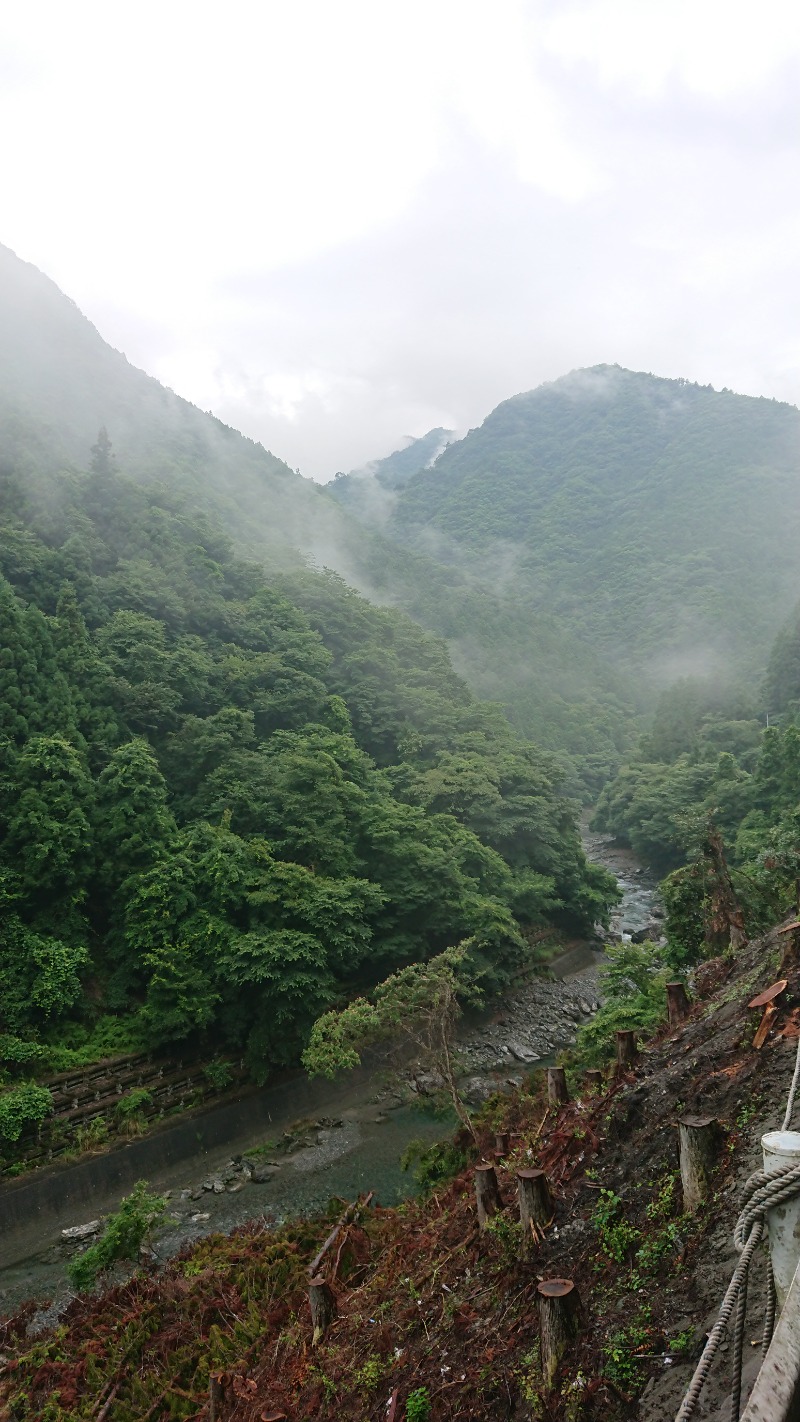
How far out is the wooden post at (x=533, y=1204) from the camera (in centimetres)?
574

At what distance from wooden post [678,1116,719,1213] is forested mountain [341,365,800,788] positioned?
54399 millimetres

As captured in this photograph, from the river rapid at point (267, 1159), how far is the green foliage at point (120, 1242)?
3.41 ft

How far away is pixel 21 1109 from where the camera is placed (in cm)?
1556

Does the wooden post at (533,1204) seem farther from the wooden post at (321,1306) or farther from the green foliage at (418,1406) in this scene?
the wooden post at (321,1306)

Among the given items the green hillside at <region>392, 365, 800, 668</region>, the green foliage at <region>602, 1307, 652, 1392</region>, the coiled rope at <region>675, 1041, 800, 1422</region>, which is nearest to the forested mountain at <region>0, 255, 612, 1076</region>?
the green foliage at <region>602, 1307, 652, 1392</region>

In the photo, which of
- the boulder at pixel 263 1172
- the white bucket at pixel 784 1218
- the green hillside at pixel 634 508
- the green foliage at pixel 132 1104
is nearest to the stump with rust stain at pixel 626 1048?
the white bucket at pixel 784 1218

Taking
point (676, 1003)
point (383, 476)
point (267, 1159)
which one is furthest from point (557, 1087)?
point (383, 476)

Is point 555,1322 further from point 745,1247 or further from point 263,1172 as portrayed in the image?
point 263,1172

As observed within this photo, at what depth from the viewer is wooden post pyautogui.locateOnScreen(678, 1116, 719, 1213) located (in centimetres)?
490

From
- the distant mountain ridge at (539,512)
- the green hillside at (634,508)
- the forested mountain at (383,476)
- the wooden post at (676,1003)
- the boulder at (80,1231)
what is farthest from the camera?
the forested mountain at (383,476)

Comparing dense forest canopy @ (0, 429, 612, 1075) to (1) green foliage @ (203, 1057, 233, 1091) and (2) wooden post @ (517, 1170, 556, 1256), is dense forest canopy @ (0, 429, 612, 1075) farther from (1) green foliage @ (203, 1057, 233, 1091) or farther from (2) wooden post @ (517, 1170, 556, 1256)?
(2) wooden post @ (517, 1170, 556, 1256)

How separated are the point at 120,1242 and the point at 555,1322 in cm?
1103

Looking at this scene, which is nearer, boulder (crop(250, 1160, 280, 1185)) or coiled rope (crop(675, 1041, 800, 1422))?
coiled rope (crop(675, 1041, 800, 1422))

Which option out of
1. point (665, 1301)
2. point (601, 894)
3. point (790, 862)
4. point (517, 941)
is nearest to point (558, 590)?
point (601, 894)
